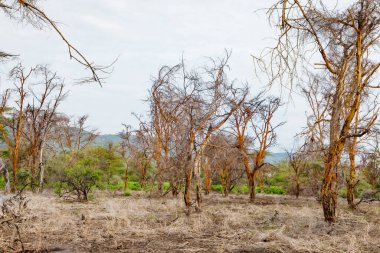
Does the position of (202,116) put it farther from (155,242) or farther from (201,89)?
(155,242)

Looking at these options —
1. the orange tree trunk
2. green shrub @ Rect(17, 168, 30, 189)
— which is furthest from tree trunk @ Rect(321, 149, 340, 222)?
green shrub @ Rect(17, 168, 30, 189)

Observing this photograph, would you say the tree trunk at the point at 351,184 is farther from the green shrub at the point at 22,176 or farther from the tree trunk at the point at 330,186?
the green shrub at the point at 22,176

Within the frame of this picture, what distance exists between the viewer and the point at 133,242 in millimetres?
6465

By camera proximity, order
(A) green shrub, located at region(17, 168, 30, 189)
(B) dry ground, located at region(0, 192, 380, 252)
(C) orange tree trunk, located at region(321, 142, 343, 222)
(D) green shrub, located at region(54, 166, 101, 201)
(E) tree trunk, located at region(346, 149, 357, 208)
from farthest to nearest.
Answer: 1. (A) green shrub, located at region(17, 168, 30, 189)
2. (D) green shrub, located at region(54, 166, 101, 201)
3. (E) tree trunk, located at region(346, 149, 357, 208)
4. (C) orange tree trunk, located at region(321, 142, 343, 222)
5. (B) dry ground, located at region(0, 192, 380, 252)

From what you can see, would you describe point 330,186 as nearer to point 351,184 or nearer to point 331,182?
point 331,182

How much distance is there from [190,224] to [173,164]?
2496 mm

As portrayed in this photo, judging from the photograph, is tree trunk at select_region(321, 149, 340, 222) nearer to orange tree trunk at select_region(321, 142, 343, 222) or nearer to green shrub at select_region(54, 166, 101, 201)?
orange tree trunk at select_region(321, 142, 343, 222)

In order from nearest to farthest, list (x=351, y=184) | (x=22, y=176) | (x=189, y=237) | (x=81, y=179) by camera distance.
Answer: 1. (x=189, y=237)
2. (x=351, y=184)
3. (x=81, y=179)
4. (x=22, y=176)

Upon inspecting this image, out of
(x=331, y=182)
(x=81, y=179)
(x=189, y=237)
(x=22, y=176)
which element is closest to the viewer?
(x=189, y=237)

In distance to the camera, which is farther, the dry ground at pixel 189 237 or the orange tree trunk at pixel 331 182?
the orange tree trunk at pixel 331 182

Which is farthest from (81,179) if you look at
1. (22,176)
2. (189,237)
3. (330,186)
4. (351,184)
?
(351,184)

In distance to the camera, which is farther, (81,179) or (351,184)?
(81,179)

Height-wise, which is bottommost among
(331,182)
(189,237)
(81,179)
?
(189,237)

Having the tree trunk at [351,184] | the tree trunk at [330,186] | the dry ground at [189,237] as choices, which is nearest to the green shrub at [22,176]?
the dry ground at [189,237]
